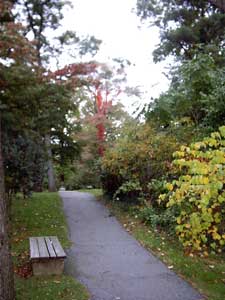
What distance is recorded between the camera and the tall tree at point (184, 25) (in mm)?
16141

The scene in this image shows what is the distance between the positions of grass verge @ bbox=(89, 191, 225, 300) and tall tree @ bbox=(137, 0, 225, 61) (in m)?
10.1

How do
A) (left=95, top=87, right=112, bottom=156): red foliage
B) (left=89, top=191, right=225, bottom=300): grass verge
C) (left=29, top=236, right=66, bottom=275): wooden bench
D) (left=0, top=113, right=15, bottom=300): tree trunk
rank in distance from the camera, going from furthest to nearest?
(left=95, top=87, right=112, bottom=156): red foliage
(left=29, top=236, right=66, bottom=275): wooden bench
(left=89, top=191, right=225, bottom=300): grass verge
(left=0, top=113, right=15, bottom=300): tree trunk

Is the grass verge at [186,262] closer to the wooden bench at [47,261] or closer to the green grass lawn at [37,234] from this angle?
the green grass lawn at [37,234]

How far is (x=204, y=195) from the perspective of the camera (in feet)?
11.8

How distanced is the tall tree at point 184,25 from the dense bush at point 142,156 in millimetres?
7133

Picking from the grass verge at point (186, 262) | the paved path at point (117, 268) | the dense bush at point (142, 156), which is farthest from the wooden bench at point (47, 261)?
the dense bush at point (142, 156)

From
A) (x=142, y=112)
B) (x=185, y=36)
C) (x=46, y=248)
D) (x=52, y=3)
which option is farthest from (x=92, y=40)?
(x=46, y=248)

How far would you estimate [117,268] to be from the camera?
5.85 metres

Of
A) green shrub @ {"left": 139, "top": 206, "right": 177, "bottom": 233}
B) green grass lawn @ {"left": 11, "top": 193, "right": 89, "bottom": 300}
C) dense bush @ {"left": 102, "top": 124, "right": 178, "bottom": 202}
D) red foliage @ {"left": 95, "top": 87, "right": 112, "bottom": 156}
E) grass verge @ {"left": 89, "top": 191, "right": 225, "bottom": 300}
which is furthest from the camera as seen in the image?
red foliage @ {"left": 95, "top": 87, "right": 112, "bottom": 156}

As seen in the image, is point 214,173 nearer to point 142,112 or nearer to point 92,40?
point 142,112

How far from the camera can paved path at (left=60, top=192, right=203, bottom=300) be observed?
4848mm

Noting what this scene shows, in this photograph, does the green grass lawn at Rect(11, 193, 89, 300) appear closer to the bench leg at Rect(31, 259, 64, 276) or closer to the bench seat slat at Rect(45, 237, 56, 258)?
the bench leg at Rect(31, 259, 64, 276)

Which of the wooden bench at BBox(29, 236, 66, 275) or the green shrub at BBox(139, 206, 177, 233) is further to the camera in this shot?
the green shrub at BBox(139, 206, 177, 233)

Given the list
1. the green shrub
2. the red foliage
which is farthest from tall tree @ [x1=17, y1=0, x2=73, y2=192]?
the green shrub
